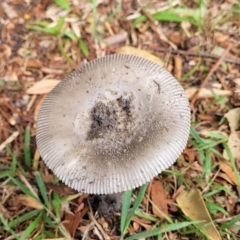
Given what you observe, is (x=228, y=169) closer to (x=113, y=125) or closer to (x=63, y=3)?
(x=113, y=125)

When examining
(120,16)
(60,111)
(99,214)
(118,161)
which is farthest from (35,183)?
(120,16)

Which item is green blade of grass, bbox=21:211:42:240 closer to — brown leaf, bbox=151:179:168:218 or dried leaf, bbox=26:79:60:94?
brown leaf, bbox=151:179:168:218

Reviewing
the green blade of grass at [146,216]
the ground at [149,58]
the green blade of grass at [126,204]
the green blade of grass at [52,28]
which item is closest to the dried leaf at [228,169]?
the ground at [149,58]

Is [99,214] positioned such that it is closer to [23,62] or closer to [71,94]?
[71,94]

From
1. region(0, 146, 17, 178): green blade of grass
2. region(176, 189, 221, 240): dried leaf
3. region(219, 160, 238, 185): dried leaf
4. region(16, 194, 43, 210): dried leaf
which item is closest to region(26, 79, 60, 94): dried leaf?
region(0, 146, 17, 178): green blade of grass

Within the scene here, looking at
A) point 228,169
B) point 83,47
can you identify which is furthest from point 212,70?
point 83,47

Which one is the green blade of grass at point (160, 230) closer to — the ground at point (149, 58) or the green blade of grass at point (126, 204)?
the ground at point (149, 58)
